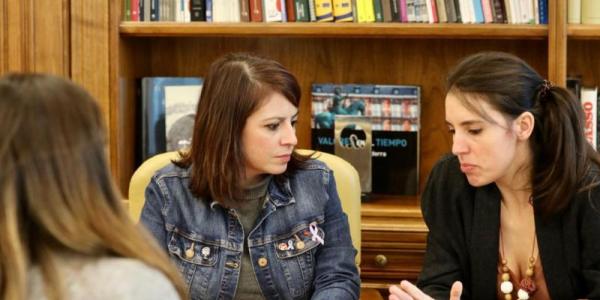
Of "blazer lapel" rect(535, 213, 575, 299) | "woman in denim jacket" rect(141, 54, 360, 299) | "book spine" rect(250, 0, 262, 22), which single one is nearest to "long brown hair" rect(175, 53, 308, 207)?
"woman in denim jacket" rect(141, 54, 360, 299)

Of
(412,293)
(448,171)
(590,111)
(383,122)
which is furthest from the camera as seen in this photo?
(383,122)

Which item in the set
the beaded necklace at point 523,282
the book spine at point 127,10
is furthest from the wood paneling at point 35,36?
the beaded necklace at point 523,282

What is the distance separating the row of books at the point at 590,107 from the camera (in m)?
2.70

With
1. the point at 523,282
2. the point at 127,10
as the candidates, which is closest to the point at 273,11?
the point at 127,10

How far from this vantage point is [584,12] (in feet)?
8.66

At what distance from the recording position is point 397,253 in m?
2.62

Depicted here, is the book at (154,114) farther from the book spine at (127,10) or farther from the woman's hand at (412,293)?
the woman's hand at (412,293)

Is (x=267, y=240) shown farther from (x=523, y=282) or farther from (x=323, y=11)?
(x=323, y=11)

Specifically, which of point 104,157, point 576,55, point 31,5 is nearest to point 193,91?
point 31,5

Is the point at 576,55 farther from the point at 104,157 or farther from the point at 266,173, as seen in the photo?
the point at 104,157

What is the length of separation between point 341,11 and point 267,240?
0.91m

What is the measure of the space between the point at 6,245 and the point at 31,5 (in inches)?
68.8

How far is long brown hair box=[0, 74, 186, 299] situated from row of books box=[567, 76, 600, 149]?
1890 millimetres

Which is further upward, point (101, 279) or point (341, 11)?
point (341, 11)
